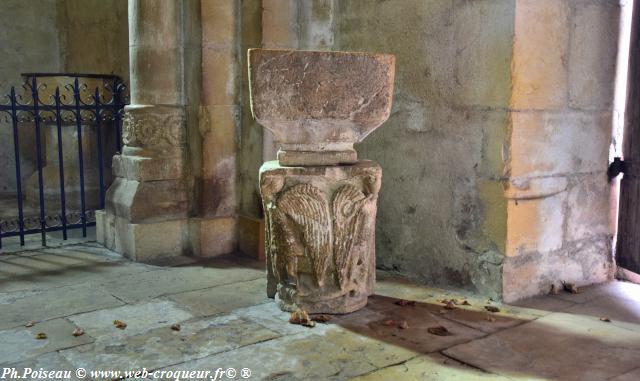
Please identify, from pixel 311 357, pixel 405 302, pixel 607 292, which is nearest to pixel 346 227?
pixel 405 302

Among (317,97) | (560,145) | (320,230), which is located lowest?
(320,230)

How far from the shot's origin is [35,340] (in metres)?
2.76

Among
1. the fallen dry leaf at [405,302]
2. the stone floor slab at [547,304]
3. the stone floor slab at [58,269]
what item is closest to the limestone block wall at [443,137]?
the stone floor slab at [547,304]

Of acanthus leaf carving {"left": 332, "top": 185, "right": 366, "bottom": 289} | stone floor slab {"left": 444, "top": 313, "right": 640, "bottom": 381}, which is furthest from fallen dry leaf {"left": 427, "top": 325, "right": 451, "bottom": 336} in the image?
acanthus leaf carving {"left": 332, "top": 185, "right": 366, "bottom": 289}

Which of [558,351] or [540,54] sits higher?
[540,54]

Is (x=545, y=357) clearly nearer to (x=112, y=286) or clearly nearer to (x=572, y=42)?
(x=572, y=42)

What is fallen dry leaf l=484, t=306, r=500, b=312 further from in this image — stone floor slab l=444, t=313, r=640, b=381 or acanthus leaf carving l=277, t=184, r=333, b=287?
acanthus leaf carving l=277, t=184, r=333, b=287

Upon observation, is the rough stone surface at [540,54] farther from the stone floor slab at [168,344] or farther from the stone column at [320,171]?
the stone floor slab at [168,344]

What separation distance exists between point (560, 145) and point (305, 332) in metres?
1.74

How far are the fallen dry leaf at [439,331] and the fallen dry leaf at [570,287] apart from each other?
103 cm

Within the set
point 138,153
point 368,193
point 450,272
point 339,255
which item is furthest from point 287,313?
point 138,153

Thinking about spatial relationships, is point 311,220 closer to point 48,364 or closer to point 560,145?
point 48,364

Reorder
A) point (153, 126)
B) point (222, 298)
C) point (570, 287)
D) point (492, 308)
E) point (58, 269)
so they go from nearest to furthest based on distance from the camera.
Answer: point (492, 308), point (222, 298), point (570, 287), point (58, 269), point (153, 126)

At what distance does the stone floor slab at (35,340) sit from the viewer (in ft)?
8.52
